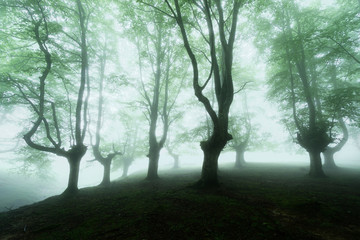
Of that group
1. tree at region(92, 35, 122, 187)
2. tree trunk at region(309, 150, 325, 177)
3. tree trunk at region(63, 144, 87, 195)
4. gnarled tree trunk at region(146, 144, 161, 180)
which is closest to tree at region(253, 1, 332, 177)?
tree trunk at region(309, 150, 325, 177)

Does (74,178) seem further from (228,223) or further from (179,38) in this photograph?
(179,38)

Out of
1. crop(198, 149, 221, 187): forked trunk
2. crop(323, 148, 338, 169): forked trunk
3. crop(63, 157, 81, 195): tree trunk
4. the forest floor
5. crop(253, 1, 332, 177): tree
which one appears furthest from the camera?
crop(323, 148, 338, 169): forked trunk

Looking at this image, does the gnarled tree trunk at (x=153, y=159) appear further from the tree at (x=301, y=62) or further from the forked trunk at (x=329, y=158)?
the forked trunk at (x=329, y=158)

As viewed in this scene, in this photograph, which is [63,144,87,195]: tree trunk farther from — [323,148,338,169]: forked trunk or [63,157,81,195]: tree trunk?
[323,148,338,169]: forked trunk

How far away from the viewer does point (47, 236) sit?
423 centimetres

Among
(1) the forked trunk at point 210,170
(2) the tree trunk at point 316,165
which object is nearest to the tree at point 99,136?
(1) the forked trunk at point 210,170

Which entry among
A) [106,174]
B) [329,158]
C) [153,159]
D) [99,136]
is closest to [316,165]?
[329,158]

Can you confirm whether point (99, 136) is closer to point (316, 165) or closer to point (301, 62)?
point (316, 165)

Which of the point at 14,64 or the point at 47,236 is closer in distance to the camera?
the point at 47,236

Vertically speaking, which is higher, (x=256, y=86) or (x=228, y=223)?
(x=256, y=86)

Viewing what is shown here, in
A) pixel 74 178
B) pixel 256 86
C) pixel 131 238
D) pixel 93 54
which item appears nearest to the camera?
pixel 131 238

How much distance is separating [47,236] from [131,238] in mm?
2485

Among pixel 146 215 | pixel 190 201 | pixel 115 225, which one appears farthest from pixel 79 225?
pixel 190 201

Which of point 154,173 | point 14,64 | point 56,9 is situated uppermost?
point 56,9
